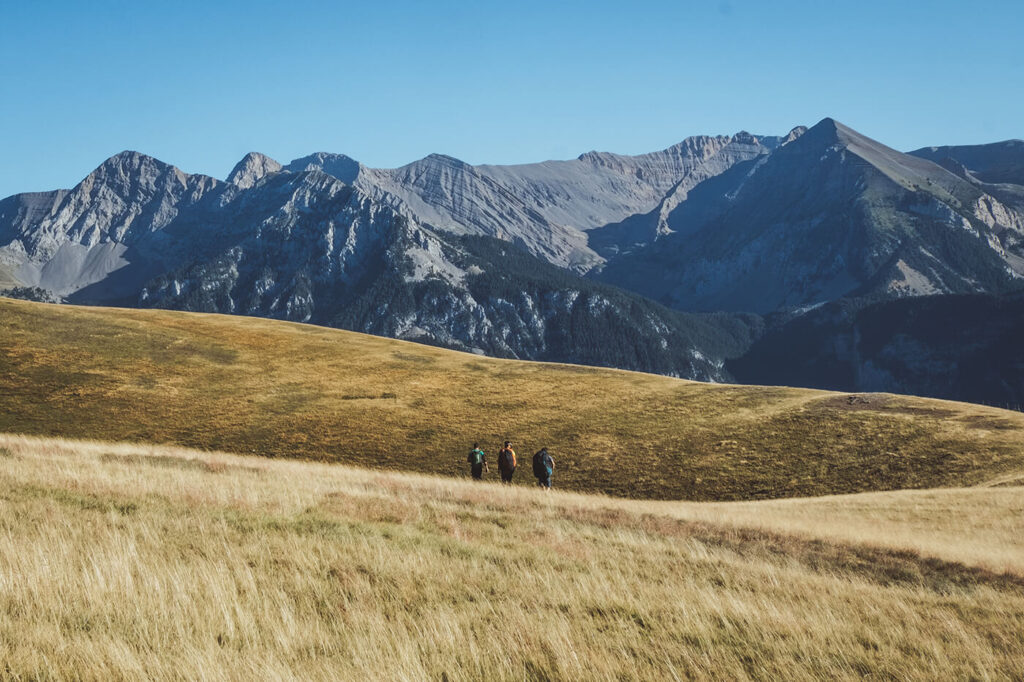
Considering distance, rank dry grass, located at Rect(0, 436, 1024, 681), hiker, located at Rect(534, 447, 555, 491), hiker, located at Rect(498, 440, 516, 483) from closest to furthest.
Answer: dry grass, located at Rect(0, 436, 1024, 681)
hiker, located at Rect(534, 447, 555, 491)
hiker, located at Rect(498, 440, 516, 483)

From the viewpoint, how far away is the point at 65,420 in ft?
141

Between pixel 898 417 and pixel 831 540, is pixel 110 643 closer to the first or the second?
pixel 831 540

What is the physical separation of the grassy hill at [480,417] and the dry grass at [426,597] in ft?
75.9

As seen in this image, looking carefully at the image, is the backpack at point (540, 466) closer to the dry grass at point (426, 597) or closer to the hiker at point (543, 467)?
the hiker at point (543, 467)

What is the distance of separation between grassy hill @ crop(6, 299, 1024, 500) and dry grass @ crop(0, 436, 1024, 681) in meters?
23.1

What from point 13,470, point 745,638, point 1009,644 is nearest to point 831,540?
point 1009,644

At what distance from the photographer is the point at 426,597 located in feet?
31.3

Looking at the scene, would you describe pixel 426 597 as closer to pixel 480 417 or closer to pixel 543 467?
pixel 543 467

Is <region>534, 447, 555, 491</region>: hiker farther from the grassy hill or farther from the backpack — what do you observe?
the grassy hill

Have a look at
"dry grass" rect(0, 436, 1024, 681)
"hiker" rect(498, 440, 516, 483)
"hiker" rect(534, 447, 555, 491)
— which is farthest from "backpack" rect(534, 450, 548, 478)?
"dry grass" rect(0, 436, 1024, 681)

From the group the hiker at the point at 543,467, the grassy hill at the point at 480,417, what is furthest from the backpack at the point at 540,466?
the grassy hill at the point at 480,417

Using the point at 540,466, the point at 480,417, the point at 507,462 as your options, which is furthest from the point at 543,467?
→ the point at 480,417

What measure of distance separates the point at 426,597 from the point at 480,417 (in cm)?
4020

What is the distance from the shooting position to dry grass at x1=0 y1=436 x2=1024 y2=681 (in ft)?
23.5
